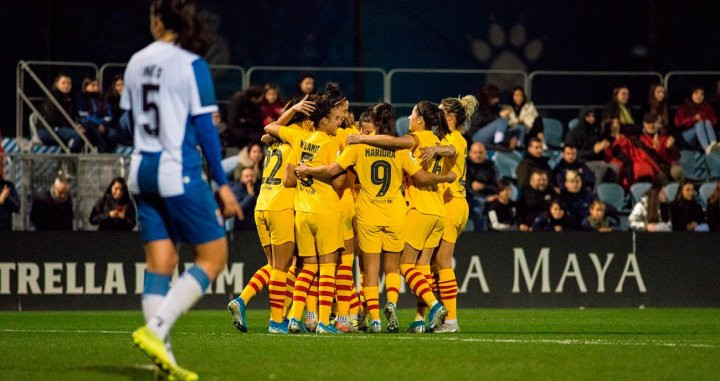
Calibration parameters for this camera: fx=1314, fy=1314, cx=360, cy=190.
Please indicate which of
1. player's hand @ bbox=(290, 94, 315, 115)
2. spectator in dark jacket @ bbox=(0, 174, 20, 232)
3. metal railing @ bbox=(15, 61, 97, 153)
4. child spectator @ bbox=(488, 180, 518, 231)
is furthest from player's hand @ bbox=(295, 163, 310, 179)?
metal railing @ bbox=(15, 61, 97, 153)

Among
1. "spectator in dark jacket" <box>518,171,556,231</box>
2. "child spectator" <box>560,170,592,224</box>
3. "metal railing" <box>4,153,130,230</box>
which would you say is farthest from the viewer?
"child spectator" <box>560,170,592,224</box>

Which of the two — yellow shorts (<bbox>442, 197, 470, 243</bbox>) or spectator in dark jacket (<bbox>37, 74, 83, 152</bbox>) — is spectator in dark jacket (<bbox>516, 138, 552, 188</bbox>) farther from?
spectator in dark jacket (<bbox>37, 74, 83, 152</bbox>)

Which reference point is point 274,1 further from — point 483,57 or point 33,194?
point 33,194

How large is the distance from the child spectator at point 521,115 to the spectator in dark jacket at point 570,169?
101 cm

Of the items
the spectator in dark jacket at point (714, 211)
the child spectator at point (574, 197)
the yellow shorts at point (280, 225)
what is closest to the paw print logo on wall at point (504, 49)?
the child spectator at point (574, 197)

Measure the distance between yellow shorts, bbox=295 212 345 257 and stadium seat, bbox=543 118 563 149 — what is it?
945 centimetres

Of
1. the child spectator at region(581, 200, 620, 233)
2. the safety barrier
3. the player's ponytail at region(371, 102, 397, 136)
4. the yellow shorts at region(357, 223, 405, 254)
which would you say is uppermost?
the player's ponytail at region(371, 102, 397, 136)

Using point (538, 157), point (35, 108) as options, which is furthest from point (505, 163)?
point (35, 108)

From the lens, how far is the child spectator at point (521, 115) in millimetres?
19844

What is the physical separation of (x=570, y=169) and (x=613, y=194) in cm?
126

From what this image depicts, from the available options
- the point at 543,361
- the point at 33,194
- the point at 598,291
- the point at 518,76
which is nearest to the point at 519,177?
the point at 598,291

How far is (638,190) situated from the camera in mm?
19609

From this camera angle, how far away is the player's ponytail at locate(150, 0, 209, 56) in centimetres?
757

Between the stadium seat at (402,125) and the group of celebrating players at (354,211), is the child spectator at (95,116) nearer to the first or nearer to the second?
the stadium seat at (402,125)
